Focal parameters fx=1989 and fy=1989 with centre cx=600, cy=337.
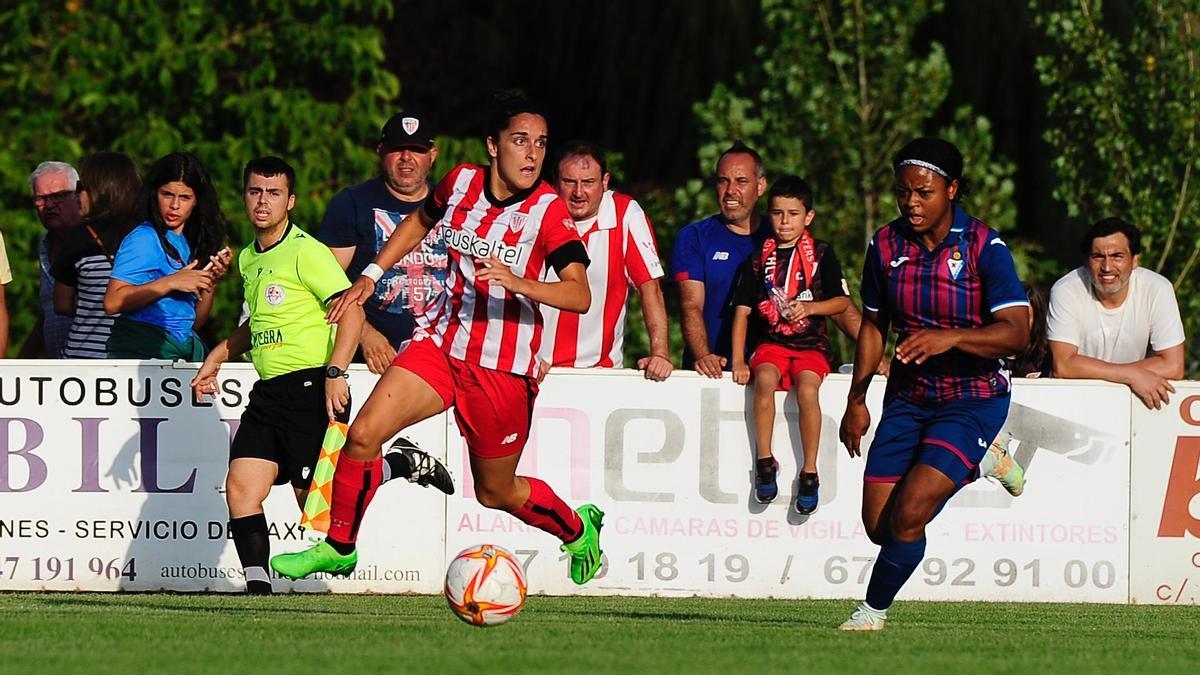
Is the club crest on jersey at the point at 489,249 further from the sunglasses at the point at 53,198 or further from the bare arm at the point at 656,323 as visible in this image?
the sunglasses at the point at 53,198

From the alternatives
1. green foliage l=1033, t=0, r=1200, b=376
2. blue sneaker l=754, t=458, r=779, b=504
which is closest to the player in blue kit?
blue sneaker l=754, t=458, r=779, b=504

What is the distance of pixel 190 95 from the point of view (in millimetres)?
16938

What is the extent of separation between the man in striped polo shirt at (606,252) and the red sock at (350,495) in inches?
101

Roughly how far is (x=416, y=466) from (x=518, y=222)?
2764mm

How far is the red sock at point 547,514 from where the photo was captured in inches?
373

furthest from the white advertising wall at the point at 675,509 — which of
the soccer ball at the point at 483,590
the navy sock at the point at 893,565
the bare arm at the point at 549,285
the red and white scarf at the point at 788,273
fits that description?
the soccer ball at the point at 483,590

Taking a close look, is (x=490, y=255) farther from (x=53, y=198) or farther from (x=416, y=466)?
(x=53, y=198)

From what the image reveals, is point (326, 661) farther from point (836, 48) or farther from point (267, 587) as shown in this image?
point (836, 48)

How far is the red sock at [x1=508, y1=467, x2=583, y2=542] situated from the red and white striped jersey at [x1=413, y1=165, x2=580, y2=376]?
709mm

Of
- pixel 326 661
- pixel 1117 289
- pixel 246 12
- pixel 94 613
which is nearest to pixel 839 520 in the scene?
pixel 1117 289

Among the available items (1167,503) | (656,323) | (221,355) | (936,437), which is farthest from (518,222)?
(1167,503)

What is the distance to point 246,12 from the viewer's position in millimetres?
17250

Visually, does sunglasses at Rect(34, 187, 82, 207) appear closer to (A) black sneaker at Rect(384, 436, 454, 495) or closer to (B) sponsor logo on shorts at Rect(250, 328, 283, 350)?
(A) black sneaker at Rect(384, 436, 454, 495)

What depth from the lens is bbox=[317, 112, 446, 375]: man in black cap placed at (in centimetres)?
1148
